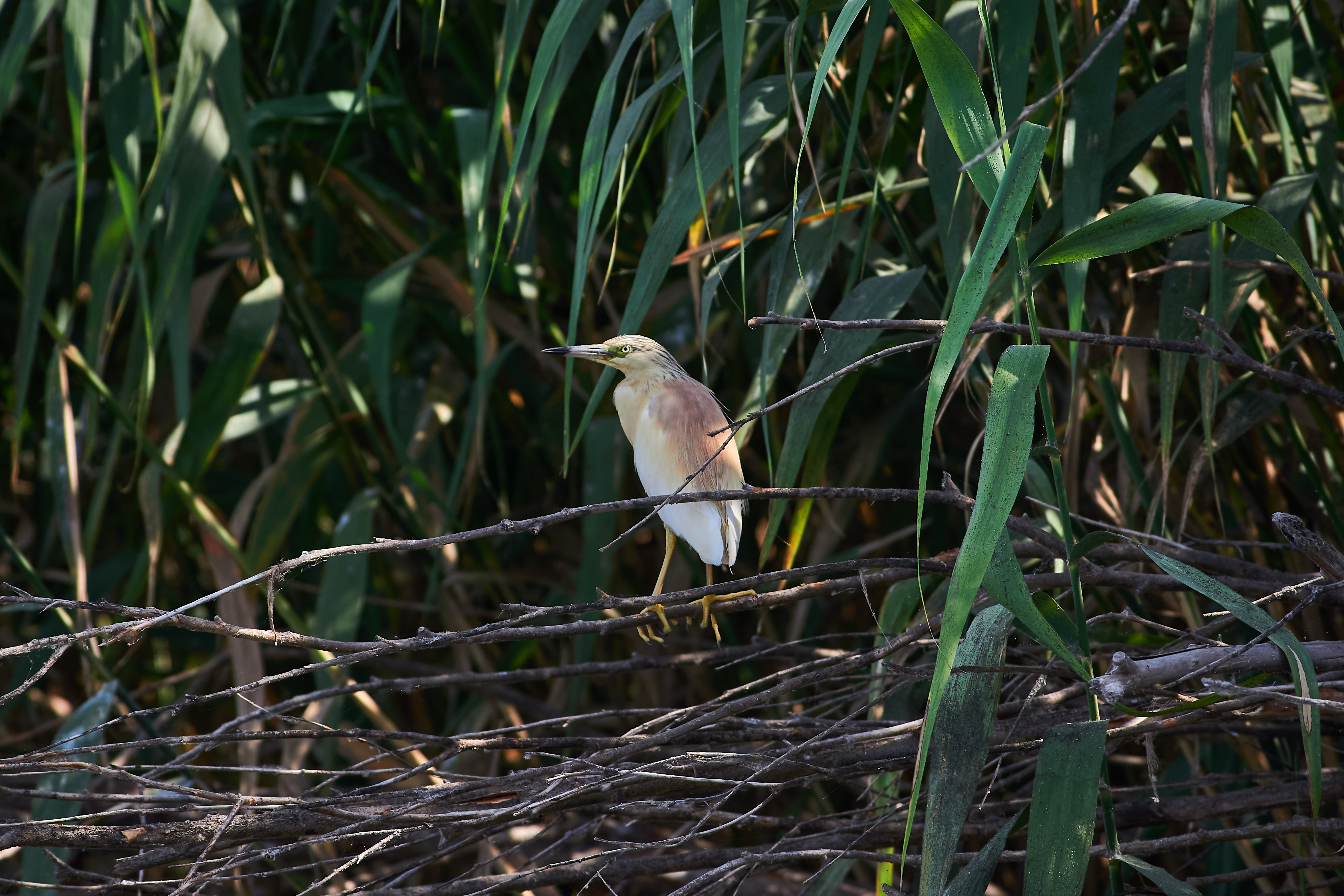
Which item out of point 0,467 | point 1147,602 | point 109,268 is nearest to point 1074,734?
point 1147,602

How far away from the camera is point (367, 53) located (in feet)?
6.09

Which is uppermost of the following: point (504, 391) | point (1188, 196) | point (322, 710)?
point (1188, 196)

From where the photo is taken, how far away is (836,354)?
119 cm

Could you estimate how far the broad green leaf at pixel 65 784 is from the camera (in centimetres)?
136

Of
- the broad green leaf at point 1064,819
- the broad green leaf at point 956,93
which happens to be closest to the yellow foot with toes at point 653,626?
the broad green leaf at point 1064,819

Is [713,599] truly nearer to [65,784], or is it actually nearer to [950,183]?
[950,183]

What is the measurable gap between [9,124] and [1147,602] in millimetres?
2827

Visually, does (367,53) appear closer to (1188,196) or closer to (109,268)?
(109,268)

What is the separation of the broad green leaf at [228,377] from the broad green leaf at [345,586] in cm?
26

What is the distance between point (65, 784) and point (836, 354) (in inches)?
46.7

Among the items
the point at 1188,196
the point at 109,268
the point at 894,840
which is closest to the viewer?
the point at 1188,196

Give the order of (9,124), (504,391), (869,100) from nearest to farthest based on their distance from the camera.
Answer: (869,100), (504,391), (9,124)

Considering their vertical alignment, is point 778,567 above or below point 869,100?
below

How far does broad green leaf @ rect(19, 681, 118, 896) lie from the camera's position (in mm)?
1361
